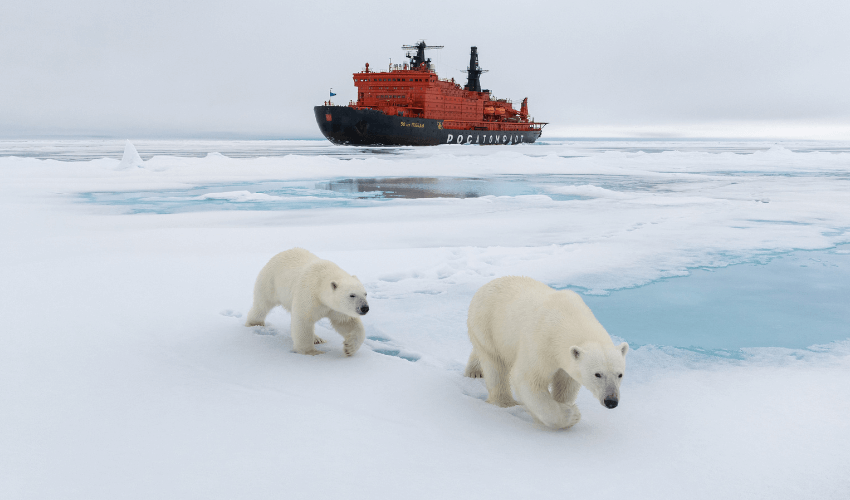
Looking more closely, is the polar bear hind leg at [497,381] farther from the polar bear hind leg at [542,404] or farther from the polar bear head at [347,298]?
the polar bear head at [347,298]

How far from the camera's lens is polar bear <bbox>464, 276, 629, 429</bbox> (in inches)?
74.9

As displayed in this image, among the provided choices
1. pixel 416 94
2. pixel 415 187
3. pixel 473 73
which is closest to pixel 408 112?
pixel 416 94

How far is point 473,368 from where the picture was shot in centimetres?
259

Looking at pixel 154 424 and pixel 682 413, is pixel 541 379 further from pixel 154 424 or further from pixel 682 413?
pixel 154 424

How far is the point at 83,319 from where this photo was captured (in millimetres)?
3176

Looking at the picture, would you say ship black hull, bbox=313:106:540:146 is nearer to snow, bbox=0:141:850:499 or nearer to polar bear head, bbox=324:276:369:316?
snow, bbox=0:141:850:499

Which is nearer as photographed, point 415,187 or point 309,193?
point 309,193

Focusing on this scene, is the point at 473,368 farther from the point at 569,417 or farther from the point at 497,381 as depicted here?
the point at 569,417

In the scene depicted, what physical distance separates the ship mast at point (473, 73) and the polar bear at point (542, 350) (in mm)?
49368

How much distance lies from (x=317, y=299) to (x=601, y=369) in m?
1.49

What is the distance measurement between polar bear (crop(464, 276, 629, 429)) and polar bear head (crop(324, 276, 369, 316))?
0.55 m

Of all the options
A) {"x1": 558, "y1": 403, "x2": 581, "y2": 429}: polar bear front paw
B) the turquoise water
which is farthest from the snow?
the turquoise water

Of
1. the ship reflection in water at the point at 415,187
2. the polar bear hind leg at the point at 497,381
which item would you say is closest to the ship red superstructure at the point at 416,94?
the ship reflection in water at the point at 415,187

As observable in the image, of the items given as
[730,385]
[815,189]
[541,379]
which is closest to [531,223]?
[730,385]
